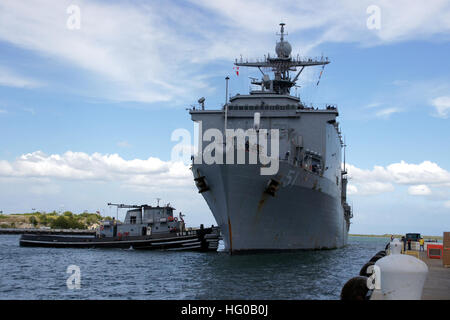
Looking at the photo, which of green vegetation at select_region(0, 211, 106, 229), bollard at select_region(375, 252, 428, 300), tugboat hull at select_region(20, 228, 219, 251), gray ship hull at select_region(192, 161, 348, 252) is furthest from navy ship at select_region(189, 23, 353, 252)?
green vegetation at select_region(0, 211, 106, 229)

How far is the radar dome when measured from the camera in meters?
41.9

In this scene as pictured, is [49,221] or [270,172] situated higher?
[270,172]

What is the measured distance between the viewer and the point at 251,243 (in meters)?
24.6

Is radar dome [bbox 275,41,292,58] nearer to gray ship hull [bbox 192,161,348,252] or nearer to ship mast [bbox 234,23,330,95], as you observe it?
ship mast [bbox 234,23,330,95]

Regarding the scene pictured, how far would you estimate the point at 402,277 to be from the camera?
16.8ft

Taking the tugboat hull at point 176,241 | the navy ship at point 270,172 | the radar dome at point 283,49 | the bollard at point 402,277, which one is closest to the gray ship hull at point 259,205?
the navy ship at point 270,172

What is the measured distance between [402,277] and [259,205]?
1920 cm

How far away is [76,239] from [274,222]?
26597 millimetres

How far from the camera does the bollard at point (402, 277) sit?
5098 millimetres

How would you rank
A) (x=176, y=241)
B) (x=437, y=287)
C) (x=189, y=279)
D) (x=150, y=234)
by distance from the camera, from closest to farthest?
(x=437, y=287) < (x=189, y=279) < (x=176, y=241) < (x=150, y=234)

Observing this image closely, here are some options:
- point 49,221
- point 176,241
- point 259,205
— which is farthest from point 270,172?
point 49,221

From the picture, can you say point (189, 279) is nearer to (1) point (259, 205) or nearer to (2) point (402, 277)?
(1) point (259, 205)

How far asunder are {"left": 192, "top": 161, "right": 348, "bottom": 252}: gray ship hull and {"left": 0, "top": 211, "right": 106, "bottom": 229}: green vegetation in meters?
105
